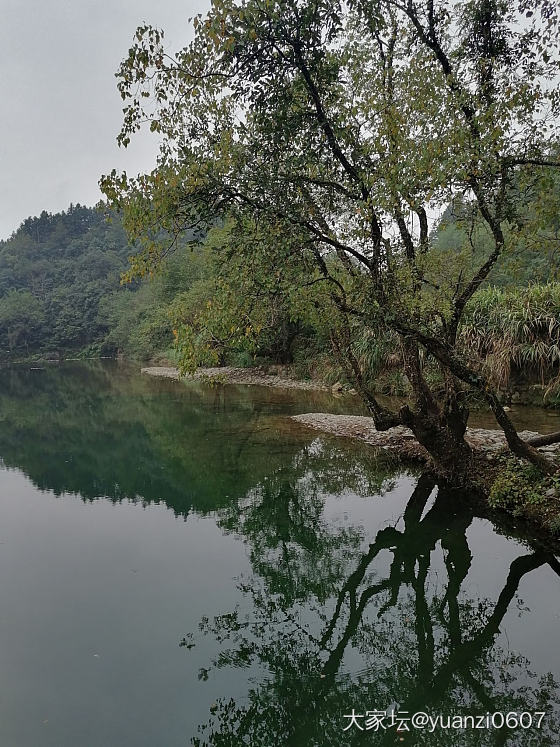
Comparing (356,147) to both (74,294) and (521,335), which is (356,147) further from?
(74,294)

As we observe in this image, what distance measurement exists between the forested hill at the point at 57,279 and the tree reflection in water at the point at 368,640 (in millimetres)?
64284

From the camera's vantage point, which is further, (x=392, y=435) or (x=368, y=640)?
(x=392, y=435)

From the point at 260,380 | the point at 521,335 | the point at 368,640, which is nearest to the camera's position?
the point at 368,640

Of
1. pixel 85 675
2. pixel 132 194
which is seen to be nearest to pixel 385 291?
pixel 132 194

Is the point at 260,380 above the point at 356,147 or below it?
below

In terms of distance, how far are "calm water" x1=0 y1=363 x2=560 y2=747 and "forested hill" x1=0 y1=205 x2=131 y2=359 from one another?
61467 mm

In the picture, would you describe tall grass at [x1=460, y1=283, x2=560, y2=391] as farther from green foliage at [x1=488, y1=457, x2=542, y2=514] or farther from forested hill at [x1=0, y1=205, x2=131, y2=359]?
forested hill at [x1=0, y1=205, x2=131, y2=359]

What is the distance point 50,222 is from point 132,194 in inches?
4158

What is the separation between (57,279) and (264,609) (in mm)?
85201

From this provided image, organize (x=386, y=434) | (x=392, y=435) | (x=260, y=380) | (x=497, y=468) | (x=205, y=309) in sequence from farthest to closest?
(x=260, y=380) → (x=386, y=434) → (x=392, y=435) → (x=497, y=468) → (x=205, y=309)

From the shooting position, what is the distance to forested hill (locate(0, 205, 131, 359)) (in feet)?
217

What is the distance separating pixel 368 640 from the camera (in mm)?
4633

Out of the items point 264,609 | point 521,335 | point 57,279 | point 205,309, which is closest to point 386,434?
point 521,335

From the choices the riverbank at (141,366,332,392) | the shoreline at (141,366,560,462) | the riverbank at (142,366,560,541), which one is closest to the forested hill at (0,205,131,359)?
the riverbank at (141,366,332,392)
